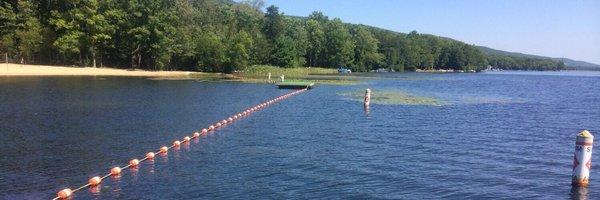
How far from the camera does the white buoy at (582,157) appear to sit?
675 inches

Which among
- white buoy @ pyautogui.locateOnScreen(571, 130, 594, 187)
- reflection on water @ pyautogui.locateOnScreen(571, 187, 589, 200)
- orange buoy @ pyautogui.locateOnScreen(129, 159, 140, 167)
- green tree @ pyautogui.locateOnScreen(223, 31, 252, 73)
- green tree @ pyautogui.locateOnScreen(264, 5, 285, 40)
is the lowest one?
reflection on water @ pyautogui.locateOnScreen(571, 187, 589, 200)

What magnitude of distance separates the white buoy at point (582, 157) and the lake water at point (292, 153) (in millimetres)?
551

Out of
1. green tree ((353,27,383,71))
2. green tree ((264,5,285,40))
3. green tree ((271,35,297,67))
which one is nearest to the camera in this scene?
green tree ((271,35,297,67))

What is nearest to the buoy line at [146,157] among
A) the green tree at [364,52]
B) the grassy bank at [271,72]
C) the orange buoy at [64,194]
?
the orange buoy at [64,194]

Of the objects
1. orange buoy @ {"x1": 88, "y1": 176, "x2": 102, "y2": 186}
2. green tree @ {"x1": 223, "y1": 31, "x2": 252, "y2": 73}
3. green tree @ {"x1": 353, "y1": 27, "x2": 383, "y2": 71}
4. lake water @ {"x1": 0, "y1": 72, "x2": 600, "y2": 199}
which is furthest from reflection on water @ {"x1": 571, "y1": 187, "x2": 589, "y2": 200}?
green tree @ {"x1": 353, "y1": 27, "x2": 383, "y2": 71}

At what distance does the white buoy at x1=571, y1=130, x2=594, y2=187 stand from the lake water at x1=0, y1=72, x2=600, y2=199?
55 centimetres

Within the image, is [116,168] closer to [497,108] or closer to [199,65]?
[497,108]

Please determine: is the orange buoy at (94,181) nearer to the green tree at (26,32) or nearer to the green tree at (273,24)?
the green tree at (26,32)

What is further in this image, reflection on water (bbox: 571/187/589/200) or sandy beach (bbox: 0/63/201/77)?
sandy beach (bbox: 0/63/201/77)

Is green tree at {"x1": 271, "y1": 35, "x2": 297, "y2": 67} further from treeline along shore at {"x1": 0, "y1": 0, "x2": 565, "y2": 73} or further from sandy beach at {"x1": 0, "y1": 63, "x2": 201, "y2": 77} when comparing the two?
sandy beach at {"x1": 0, "y1": 63, "x2": 201, "y2": 77}

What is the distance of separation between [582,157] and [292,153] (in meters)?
11.7

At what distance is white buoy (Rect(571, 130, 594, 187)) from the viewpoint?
56.3 ft

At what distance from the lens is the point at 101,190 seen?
17.5 meters

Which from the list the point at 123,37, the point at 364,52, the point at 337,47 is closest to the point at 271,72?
the point at 123,37
